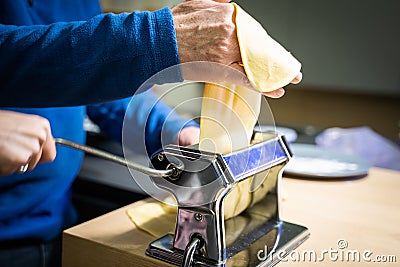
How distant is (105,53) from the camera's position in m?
0.54

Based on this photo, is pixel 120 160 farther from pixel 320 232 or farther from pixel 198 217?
pixel 320 232

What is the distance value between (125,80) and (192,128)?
167 millimetres

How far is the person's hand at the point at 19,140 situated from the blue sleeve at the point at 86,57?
12cm

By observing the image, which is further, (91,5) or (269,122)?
(91,5)

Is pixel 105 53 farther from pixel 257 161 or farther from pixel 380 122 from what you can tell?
pixel 380 122

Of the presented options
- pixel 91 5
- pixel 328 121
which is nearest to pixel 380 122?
pixel 328 121

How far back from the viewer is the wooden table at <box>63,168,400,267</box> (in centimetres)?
60

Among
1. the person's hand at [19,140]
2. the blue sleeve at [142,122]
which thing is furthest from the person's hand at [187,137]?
the person's hand at [19,140]

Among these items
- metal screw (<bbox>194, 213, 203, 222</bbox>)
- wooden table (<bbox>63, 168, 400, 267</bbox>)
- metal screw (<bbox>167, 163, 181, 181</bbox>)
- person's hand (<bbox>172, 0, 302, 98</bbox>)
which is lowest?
wooden table (<bbox>63, 168, 400, 267</bbox>)

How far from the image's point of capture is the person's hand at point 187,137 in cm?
66

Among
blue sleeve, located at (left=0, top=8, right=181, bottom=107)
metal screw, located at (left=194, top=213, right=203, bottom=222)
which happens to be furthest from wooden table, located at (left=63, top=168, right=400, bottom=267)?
blue sleeve, located at (left=0, top=8, right=181, bottom=107)

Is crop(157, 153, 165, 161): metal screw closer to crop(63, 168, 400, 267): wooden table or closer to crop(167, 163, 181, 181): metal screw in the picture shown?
crop(167, 163, 181, 181): metal screw

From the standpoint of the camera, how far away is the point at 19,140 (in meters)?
0.44

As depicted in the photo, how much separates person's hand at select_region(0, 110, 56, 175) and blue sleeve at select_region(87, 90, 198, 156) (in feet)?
0.48
